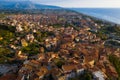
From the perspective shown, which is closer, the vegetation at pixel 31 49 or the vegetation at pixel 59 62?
the vegetation at pixel 59 62

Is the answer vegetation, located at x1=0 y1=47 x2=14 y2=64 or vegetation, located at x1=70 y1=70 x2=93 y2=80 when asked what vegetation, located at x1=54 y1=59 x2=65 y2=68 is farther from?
vegetation, located at x1=0 y1=47 x2=14 y2=64

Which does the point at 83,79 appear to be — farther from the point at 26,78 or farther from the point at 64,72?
the point at 26,78

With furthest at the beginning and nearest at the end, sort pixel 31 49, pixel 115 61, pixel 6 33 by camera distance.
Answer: pixel 6 33
pixel 31 49
pixel 115 61

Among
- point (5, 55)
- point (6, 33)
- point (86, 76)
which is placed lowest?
point (6, 33)

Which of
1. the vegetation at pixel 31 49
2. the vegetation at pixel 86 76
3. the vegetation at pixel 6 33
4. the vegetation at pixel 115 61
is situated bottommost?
the vegetation at pixel 6 33

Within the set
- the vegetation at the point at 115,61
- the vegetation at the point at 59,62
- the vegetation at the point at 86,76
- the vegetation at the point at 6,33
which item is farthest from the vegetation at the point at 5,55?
the vegetation at the point at 115,61

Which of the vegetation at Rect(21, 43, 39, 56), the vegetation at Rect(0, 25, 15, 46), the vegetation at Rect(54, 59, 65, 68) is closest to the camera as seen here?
the vegetation at Rect(54, 59, 65, 68)

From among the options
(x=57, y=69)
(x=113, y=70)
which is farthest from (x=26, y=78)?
(x=113, y=70)

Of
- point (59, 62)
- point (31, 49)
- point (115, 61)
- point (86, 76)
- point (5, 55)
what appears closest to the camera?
point (86, 76)

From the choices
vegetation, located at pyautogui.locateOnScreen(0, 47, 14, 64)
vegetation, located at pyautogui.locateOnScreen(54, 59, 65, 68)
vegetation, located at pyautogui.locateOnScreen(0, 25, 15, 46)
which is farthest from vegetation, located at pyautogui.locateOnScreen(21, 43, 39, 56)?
vegetation, located at pyautogui.locateOnScreen(54, 59, 65, 68)

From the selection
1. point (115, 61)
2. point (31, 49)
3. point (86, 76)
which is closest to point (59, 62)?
point (86, 76)

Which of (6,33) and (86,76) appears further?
(6,33)

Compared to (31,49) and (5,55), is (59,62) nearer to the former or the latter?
(5,55)

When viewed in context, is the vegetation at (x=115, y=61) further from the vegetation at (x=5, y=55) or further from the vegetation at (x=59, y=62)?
the vegetation at (x=5, y=55)
